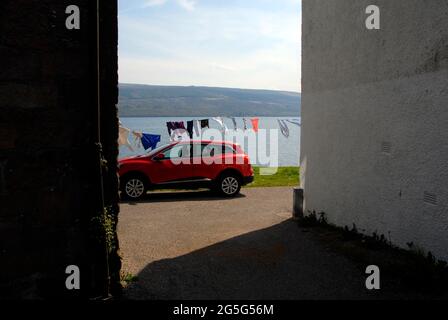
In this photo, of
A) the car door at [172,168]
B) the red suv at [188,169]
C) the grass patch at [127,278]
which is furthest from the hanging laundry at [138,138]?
the grass patch at [127,278]

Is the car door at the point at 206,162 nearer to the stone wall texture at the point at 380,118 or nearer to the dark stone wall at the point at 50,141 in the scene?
the stone wall texture at the point at 380,118

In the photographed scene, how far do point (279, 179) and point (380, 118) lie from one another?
12012 millimetres

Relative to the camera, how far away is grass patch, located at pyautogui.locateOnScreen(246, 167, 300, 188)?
59.8 feet

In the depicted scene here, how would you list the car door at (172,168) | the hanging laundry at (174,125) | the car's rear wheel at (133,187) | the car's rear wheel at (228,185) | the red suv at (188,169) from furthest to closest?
the hanging laundry at (174,125) → the car's rear wheel at (228,185) → the car door at (172,168) → the red suv at (188,169) → the car's rear wheel at (133,187)

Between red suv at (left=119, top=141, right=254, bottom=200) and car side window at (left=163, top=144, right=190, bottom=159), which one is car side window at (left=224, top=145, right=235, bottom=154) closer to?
red suv at (left=119, top=141, right=254, bottom=200)

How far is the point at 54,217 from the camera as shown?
4.93 meters

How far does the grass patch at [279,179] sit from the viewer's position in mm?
18219

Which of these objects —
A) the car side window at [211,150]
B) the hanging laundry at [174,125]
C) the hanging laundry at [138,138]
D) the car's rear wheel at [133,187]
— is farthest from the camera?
the hanging laundry at [174,125]

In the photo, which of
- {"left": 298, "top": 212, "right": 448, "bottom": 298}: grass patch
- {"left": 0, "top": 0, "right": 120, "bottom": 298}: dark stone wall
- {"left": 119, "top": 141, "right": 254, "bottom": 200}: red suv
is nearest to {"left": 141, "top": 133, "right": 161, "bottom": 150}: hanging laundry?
{"left": 119, "top": 141, "right": 254, "bottom": 200}: red suv

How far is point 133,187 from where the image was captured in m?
14.9

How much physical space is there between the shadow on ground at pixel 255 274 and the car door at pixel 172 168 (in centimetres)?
639

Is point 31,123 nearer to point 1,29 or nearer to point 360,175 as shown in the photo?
point 1,29

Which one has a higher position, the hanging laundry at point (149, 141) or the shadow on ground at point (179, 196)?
the hanging laundry at point (149, 141)
